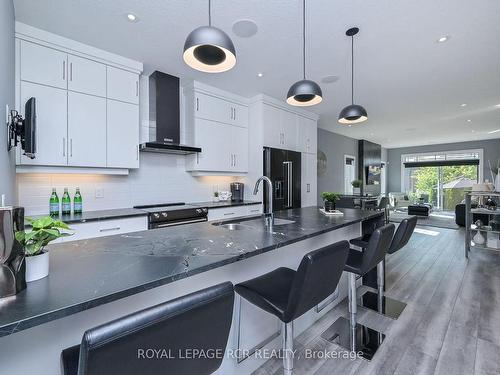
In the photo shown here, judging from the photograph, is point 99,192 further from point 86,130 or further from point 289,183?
point 289,183

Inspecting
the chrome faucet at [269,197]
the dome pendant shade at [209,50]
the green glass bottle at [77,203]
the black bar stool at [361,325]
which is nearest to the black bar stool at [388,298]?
the black bar stool at [361,325]

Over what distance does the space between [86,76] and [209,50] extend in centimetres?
181

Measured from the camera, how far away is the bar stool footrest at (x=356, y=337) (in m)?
1.80

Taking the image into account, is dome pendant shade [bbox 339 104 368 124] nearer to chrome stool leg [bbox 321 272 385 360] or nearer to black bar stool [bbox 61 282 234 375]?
chrome stool leg [bbox 321 272 385 360]

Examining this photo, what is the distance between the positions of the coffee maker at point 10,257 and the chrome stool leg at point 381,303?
2.65 meters

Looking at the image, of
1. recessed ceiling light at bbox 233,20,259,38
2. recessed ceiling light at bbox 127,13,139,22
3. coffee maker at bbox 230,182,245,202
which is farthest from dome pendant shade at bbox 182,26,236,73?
coffee maker at bbox 230,182,245,202

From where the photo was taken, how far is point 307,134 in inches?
198

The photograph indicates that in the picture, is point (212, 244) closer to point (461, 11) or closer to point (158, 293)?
point (158, 293)

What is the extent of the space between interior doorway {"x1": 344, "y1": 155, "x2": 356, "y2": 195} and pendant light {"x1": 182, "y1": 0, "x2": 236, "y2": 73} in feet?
23.2

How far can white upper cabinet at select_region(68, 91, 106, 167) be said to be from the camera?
2.54 metres

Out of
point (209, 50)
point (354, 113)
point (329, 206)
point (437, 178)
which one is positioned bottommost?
point (329, 206)

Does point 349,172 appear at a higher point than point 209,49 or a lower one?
lower

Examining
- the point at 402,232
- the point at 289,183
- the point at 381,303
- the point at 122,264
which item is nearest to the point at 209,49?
the point at 122,264

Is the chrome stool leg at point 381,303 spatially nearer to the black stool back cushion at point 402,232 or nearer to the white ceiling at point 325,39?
the black stool back cushion at point 402,232
